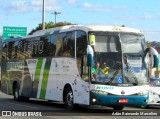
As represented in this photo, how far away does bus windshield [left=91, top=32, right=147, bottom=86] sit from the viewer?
16531 millimetres

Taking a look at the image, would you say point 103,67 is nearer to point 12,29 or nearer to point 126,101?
point 126,101

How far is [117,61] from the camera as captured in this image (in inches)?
659

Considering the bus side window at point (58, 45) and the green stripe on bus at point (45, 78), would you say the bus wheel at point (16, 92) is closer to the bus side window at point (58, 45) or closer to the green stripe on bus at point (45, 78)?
the green stripe on bus at point (45, 78)

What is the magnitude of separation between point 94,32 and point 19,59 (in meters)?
8.52

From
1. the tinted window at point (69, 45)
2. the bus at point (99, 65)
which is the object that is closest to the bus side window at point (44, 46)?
the bus at point (99, 65)

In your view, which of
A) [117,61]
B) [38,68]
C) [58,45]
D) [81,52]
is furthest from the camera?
[38,68]

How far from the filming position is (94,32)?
1705 centimetres

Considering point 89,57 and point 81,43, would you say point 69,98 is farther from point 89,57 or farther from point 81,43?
point 89,57

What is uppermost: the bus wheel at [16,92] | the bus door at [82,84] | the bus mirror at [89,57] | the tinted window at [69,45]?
the tinted window at [69,45]

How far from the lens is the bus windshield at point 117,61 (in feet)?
54.2

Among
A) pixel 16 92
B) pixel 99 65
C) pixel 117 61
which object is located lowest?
pixel 16 92

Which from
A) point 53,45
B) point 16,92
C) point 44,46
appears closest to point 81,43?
point 53,45

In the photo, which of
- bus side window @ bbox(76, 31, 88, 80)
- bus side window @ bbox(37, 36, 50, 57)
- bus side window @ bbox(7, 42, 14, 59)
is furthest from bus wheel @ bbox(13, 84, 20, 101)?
bus side window @ bbox(76, 31, 88, 80)

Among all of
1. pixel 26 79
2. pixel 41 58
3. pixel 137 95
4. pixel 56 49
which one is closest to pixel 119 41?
pixel 137 95
